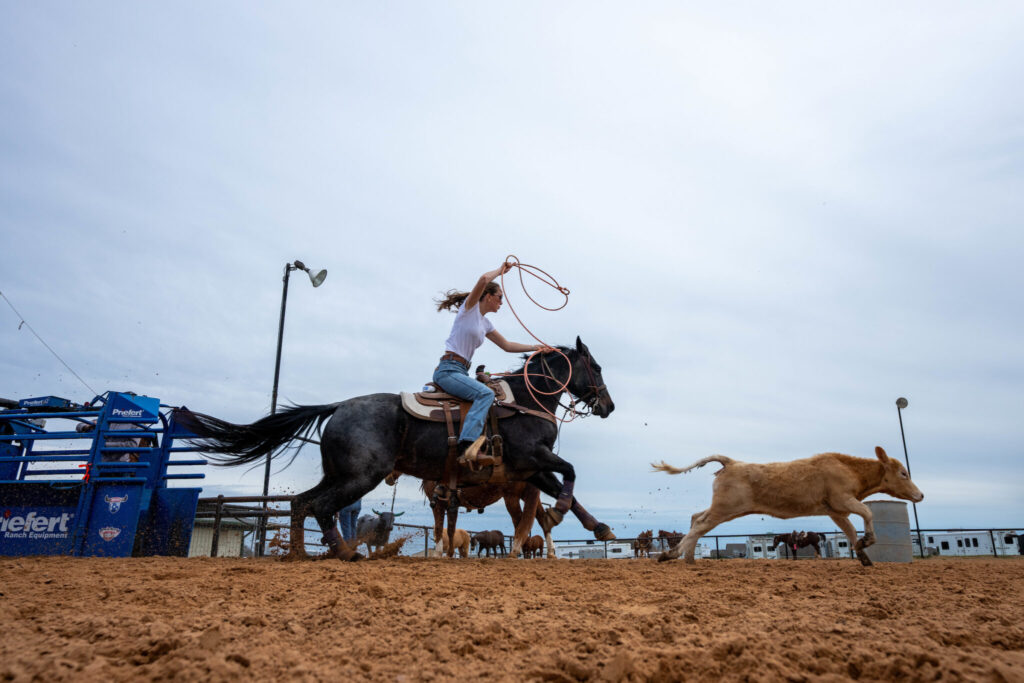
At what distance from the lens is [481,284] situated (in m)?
7.08

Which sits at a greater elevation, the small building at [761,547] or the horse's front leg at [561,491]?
the horse's front leg at [561,491]

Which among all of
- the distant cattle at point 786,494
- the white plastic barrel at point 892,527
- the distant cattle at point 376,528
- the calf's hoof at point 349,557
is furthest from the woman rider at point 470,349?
the white plastic barrel at point 892,527

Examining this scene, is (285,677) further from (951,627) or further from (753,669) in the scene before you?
(951,627)

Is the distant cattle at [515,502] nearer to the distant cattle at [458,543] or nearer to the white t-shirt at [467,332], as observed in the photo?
the distant cattle at [458,543]

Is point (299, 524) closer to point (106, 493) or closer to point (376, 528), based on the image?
point (106, 493)

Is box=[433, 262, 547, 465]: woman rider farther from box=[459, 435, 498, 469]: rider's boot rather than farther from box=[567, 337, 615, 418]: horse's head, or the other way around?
box=[567, 337, 615, 418]: horse's head

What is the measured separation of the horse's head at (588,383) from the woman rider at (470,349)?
92 centimetres

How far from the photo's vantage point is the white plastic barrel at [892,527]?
9.77 m

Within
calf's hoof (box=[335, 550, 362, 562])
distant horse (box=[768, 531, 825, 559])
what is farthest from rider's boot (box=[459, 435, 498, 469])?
distant horse (box=[768, 531, 825, 559])

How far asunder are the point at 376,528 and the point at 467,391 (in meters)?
6.89

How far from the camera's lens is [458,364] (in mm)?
7535

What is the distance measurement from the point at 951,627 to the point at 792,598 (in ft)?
3.32

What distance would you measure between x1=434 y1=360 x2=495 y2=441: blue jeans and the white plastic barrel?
6614mm

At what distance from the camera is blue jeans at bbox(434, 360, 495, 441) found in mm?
6926
